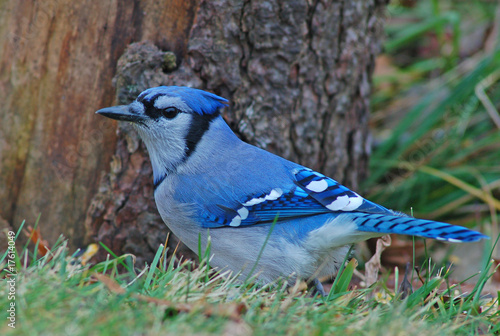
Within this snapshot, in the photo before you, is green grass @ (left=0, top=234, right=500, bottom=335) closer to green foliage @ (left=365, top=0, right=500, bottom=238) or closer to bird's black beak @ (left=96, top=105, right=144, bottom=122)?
bird's black beak @ (left=96, top=105, right=144, bottom=122)

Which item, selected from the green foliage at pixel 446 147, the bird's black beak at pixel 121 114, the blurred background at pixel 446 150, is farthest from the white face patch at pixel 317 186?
→ the green foliage at pixel 446 147

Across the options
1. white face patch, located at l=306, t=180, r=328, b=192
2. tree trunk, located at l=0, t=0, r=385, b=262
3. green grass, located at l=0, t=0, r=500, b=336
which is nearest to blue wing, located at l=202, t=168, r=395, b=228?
white face patch, located at l=306, t=180, r=328, b=192

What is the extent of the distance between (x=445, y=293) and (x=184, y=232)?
104 cm

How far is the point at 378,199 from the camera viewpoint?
3.47 metres

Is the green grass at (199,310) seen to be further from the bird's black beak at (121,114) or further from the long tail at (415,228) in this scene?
the bird's black beak at (121,114)

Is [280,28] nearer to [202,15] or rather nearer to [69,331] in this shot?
[202,15]

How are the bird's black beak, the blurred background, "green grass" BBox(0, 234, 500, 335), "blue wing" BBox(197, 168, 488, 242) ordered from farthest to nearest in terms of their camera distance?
the blurred background → the bird's black beak → "blue wing" BBox(197, 168, 488, 242) → "green grass" BBox(0, 234, 500, 335)

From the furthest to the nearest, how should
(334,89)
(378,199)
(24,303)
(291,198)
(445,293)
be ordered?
(378,199)
(334,89)
(291,198)
(445,293)
(24,303)

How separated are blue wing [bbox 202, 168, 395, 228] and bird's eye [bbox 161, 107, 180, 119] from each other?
17.3 inches

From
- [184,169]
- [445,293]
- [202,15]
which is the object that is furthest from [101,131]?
[445,293]

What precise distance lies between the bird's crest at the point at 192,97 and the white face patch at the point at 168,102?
0.5 inches

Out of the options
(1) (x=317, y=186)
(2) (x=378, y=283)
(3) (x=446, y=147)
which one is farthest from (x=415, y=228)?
(3) (x=446, y=147)

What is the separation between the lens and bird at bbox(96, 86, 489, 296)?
214cm

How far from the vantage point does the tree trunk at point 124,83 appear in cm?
250
